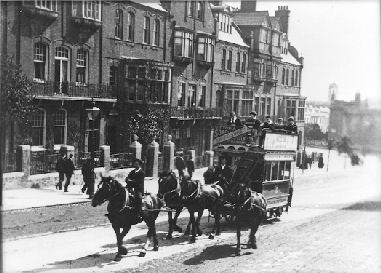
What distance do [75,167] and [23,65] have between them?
9.51 feet

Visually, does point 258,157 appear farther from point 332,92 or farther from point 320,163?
point 320,163

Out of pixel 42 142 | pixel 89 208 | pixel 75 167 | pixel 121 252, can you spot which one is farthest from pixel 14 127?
pixel 121 252

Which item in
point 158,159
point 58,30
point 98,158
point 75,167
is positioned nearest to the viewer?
point 58,30

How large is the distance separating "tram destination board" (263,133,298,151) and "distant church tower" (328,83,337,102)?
5.25ft

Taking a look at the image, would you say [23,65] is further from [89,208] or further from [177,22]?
[177,22]

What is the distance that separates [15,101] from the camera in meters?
9.85

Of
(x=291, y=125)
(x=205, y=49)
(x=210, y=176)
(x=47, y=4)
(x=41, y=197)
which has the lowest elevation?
(x=41, y=197)

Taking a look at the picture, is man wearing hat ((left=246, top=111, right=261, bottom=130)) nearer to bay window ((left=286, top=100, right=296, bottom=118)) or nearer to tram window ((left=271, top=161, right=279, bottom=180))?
tram window ((left=271, top=161, right=279, bottom=180))

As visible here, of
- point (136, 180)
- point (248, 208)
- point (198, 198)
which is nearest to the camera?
point (136, 180)

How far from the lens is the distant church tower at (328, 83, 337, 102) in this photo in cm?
1277

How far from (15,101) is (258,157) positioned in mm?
6491

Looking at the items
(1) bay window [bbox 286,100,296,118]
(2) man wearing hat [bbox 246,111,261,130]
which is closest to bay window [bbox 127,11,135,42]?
(2) man wearing hat [bbox 246,111,261,130]

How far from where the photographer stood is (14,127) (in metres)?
10.2

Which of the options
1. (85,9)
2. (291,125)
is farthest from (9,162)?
(291,125)
